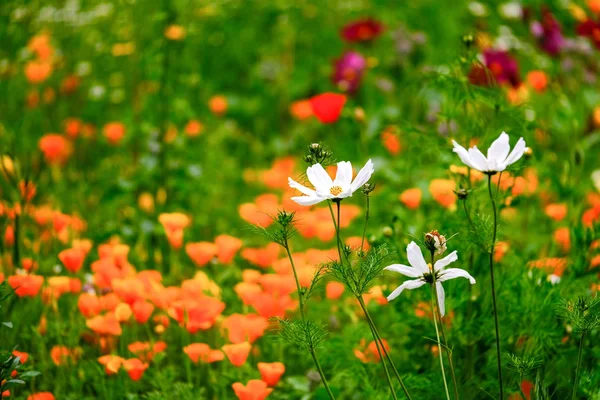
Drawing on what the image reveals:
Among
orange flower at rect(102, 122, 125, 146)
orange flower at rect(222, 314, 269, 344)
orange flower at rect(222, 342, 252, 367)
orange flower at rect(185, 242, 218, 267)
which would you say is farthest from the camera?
orange flower at rect(102, 122, 125, 146)

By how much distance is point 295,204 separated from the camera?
2576 mm

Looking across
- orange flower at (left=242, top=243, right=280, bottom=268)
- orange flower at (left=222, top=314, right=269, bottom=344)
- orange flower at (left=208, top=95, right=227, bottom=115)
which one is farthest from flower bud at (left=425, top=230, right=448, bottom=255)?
orange flower at (left=208, top=95, right=227, bottom=115)

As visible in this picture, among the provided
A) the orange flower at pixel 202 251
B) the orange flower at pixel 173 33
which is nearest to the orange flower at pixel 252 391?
the orange flower at pixel 202 251

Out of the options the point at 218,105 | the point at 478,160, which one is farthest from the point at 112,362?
the point at 218,105

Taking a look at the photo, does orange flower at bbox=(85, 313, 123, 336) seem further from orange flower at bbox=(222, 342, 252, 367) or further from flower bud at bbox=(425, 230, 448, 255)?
flower bud at bbox=(425, 230, 448, 255)

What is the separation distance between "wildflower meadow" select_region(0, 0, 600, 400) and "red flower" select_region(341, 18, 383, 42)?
0.02m

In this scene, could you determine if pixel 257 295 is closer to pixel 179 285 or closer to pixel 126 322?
pixel 126 322

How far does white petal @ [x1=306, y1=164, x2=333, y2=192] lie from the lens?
1.20 m

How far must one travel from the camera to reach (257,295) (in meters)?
1.68

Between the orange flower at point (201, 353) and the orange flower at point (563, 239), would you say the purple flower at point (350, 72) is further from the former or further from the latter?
the orange flower at point (201, 353)

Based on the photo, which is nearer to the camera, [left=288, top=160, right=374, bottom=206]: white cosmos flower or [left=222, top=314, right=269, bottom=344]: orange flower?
[left=288, top=160, right=374, bottom=206]: white cosmos flower

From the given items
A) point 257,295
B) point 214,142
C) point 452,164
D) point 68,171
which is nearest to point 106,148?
point 68,171

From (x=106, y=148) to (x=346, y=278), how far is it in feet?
7.10

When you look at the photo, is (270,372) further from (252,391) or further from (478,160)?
(478,160)
